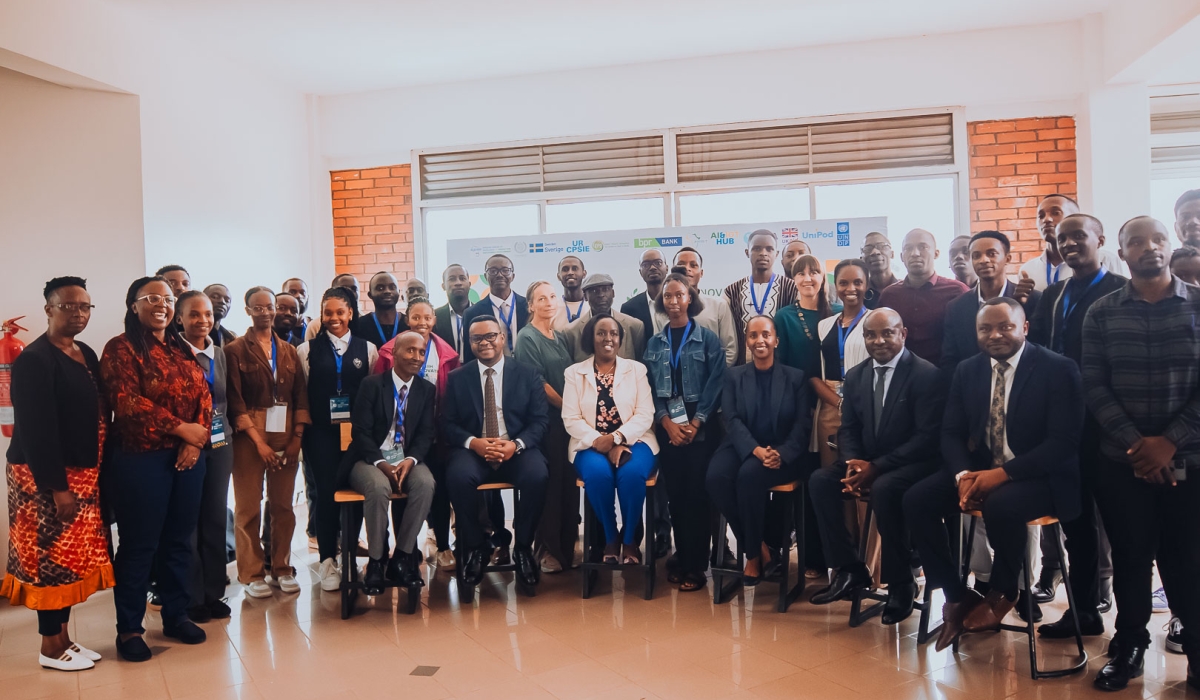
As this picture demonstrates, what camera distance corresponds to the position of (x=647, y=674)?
10.8 feet

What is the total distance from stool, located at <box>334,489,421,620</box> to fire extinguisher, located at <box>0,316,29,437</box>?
2.04m

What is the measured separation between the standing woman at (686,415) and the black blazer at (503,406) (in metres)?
0.65

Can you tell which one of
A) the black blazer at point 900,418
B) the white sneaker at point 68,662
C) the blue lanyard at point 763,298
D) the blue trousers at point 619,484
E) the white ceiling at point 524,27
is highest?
the white ceiling at point 524,27

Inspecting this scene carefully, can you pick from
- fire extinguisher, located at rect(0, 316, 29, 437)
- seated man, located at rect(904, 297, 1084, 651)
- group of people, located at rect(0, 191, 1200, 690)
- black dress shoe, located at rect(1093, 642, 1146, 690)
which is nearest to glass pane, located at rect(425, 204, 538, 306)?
group of people, located at rect(0, 191, 1200, 690)

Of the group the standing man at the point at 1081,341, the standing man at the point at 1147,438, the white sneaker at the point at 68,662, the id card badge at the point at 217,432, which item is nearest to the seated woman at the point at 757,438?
the standing man at the point at 1081,341

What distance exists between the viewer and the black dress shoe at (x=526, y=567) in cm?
432

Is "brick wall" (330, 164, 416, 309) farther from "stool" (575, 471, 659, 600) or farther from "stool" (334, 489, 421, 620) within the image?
"stool" (575, 471, 659, 600)

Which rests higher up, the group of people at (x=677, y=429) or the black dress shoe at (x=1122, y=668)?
the group of people at (x=677, y=429)

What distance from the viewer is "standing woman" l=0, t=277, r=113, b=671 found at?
334 centimetres

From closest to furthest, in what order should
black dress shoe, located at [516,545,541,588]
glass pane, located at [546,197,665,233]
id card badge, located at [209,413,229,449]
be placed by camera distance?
id card badge, located at [209,413,229,449]
black dress shoe, located at [516,545,541,588]
glass pane, located at [546,197,665,233]

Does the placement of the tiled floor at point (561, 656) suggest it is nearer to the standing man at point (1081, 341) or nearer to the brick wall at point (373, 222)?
the standing man at point (1081, 341)

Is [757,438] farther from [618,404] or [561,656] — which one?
[561,656]

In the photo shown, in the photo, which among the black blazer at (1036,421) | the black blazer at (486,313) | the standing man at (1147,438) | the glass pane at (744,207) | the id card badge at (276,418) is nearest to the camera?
the standing man at (1147,438)

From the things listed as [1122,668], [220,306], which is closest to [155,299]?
[220,306]
